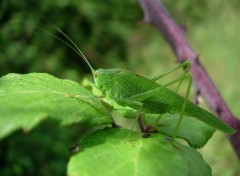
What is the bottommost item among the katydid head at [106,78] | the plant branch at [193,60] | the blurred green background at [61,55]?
the blurred green background at [61,55]

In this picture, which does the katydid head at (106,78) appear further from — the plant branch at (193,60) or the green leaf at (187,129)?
the plant branch at (193,60)

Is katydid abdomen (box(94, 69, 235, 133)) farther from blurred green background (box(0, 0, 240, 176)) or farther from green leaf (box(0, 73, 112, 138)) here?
blurred green background (box(0, 0, 240, 176))

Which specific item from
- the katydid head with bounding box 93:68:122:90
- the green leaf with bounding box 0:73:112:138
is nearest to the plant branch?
the katydid head with bounding box 93:68:122:90

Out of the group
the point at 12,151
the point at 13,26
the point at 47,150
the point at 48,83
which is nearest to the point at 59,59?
the point at 13,26

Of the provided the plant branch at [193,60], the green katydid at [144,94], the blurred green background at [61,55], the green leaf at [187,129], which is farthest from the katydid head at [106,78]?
the blurred green background at [61,55]

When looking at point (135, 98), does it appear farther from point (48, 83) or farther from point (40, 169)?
point (40, 169)

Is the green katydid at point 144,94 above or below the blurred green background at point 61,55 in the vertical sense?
above

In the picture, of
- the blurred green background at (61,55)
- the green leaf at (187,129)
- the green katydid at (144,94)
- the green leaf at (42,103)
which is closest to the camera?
the green leaf at (42,103)

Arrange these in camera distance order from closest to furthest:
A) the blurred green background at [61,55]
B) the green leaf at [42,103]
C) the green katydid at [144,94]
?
the green leaf at [42,103]
the green katydid at [144,94]
the blurred green background at [61,55]
